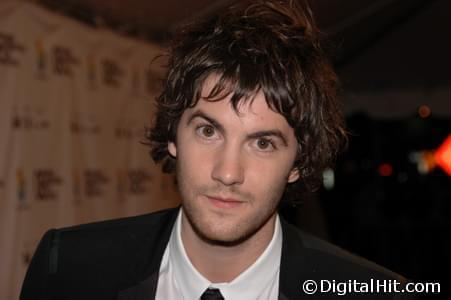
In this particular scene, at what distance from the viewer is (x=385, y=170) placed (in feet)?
22.5

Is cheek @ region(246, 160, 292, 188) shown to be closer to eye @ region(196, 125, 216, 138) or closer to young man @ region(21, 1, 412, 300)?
young man @ region(21, 1, 412, 300)

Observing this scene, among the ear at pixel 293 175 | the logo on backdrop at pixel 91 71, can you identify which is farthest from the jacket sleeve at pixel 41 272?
the logo on backdrop at pixel 91 71

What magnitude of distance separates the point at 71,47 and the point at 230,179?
222cm

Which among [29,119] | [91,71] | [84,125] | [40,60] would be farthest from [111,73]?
[29,119]

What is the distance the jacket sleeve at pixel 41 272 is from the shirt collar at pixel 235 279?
42 cm

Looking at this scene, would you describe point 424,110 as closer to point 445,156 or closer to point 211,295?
point 445,156

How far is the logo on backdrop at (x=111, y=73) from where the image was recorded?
4005 mm

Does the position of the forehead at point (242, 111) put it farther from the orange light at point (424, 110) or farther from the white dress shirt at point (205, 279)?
the orange light at point (424, 110)

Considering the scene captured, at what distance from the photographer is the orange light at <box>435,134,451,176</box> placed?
21.5 ft

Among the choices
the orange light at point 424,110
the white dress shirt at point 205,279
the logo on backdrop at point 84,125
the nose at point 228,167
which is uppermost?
the orange light at point 424,110

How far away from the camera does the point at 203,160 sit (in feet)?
6.02

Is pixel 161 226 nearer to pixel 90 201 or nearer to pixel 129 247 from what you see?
pixel 129 247

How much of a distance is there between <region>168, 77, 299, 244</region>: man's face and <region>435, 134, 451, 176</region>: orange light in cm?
521

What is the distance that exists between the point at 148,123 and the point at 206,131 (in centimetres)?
269
